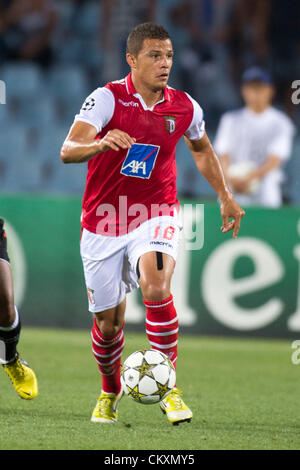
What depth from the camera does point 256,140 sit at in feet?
34.3

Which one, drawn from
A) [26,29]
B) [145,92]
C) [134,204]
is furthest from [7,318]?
[26,29]

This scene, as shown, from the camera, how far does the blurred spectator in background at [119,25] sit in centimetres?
1269

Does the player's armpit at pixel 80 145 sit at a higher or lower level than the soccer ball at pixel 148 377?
higher

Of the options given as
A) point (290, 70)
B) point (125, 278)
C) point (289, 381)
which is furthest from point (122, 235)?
point (290, 70)

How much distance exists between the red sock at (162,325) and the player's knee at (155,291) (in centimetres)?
3

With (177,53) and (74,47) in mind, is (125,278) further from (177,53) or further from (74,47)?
(74,47)

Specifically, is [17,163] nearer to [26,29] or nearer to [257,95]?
[26,29]

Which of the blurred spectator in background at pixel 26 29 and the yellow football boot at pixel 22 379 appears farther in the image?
the blurred spectator in background at pixel 26 29

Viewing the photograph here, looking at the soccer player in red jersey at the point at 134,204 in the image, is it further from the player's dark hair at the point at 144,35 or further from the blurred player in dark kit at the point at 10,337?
the blurred player in dark kit at the point at 10,337

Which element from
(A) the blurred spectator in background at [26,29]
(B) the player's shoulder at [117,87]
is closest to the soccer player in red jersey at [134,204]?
(B) the player's shoulder at [117,87]

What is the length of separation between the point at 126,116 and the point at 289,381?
305cm

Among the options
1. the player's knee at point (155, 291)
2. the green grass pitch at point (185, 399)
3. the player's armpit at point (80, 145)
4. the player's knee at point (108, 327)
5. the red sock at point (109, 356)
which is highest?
the player's armpit at point (80, 145)

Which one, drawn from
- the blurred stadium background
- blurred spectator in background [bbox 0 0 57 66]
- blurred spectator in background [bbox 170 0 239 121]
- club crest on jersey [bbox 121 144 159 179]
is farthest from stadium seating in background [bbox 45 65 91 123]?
club crest on jersey [bbox 121 144 159 179]
